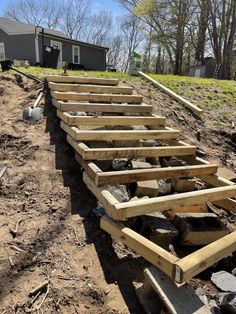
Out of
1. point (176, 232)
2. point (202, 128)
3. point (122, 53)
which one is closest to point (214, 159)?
point (202, 128)

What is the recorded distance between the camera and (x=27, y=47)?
16.7 metres

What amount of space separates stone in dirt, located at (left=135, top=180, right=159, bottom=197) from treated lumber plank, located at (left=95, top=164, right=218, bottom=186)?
78mm

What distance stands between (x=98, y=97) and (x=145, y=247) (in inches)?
124

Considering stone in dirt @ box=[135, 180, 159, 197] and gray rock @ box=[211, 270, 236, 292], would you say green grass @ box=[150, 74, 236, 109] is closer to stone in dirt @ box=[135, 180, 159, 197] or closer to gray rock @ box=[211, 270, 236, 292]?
stone in dirt @ box=[135, 180, 159, 197]

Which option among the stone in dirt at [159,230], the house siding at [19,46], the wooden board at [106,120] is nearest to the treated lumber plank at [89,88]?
the wooden board at [106,120]

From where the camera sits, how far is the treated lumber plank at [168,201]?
2592mm

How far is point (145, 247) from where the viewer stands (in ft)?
7.64

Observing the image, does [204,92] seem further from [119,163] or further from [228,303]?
[228,303]

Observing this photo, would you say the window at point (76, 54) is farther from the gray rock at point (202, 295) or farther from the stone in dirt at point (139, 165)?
the gray rock at point (202, 295)

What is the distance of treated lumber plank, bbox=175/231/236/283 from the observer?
2092 millimetres

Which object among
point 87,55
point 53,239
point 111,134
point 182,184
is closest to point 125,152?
point 111,134

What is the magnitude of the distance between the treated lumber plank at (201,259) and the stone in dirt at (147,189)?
3.19 ft

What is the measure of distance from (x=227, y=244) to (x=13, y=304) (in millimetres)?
1654

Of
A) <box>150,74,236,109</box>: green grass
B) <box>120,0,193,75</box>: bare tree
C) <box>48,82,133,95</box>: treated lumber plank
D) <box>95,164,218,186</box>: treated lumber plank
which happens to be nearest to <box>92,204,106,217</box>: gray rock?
<box>95,164,218,186</box>: treated lumber plank
